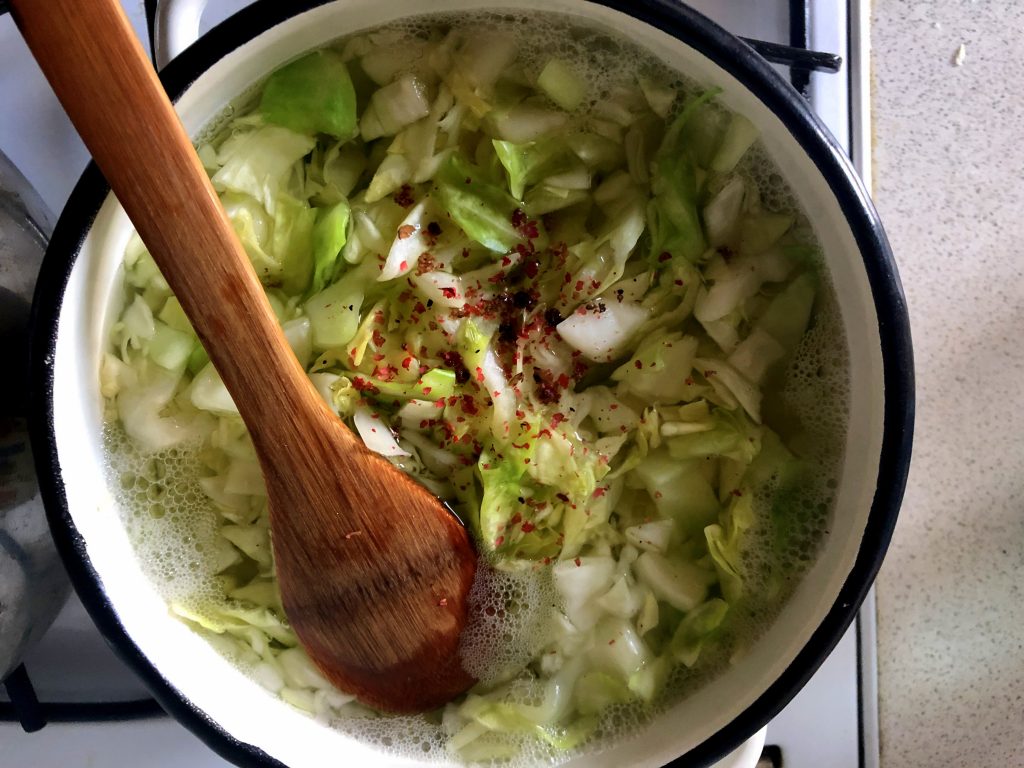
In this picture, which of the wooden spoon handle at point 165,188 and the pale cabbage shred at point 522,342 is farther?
the pale cabbage shred at point 522,342

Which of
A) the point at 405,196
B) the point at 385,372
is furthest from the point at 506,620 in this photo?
the point at 405,196

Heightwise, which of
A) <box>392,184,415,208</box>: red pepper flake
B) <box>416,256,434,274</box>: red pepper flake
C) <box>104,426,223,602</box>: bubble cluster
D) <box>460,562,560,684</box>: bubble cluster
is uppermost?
<box>392,184,415,208</box>: red pepper flake

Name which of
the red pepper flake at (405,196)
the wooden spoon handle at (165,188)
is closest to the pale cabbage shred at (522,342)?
the red pepper flake at (405,196)

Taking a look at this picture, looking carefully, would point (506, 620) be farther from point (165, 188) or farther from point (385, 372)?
point (165, 188)

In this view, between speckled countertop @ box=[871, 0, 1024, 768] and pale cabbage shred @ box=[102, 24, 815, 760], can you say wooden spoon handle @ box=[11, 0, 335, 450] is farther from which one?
speckled countertop @ box=[871, 0, 1024, 768]

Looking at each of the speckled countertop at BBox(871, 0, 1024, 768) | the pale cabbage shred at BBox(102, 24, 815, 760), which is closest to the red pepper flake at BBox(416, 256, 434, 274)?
the pale cabbage shred at BBox(102, 24, 815, 760)

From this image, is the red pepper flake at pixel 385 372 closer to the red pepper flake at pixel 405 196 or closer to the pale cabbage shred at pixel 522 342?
the pale cabbage shred at pixel 522 342
